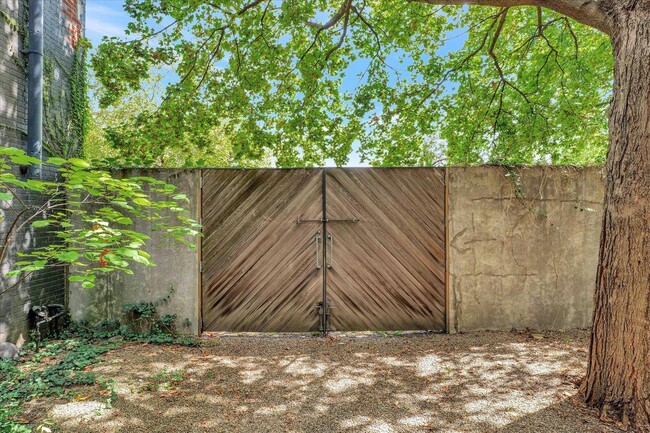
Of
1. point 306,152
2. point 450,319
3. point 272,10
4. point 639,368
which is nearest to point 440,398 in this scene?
point 639,368

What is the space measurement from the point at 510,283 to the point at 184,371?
3.65 meters

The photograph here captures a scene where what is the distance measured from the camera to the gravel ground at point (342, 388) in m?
2.07

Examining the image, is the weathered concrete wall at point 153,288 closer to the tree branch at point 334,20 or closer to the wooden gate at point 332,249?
the wooden gate at point 332,249

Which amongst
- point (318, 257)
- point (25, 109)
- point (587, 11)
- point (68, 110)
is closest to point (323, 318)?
point (318, 257)

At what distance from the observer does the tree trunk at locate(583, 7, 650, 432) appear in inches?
78.5

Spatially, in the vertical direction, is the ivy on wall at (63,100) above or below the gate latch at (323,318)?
above

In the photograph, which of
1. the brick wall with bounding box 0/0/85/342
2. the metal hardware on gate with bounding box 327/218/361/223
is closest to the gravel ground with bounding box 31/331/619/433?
the brick wall with bounding box 0/0/85/342

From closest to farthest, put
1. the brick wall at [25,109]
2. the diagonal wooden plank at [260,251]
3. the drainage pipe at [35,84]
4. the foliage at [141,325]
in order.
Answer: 1. the brick wall at [25,109]
2. the drainage pipe at [35,84]
3. the foliage at [141,325]
4. the diagonal wooden plank at [260,251]

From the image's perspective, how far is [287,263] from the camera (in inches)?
153

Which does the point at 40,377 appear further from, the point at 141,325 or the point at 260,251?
the point at 260,251

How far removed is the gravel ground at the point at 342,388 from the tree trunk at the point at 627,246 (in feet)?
0.86

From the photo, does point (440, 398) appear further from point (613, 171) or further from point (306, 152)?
point (306, 152)

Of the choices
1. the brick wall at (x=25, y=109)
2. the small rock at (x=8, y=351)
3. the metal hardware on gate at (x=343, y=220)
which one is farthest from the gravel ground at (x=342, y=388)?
the metal hardware on gate at (x=343, y=220)

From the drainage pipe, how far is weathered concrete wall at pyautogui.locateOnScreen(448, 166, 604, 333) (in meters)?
4.48
